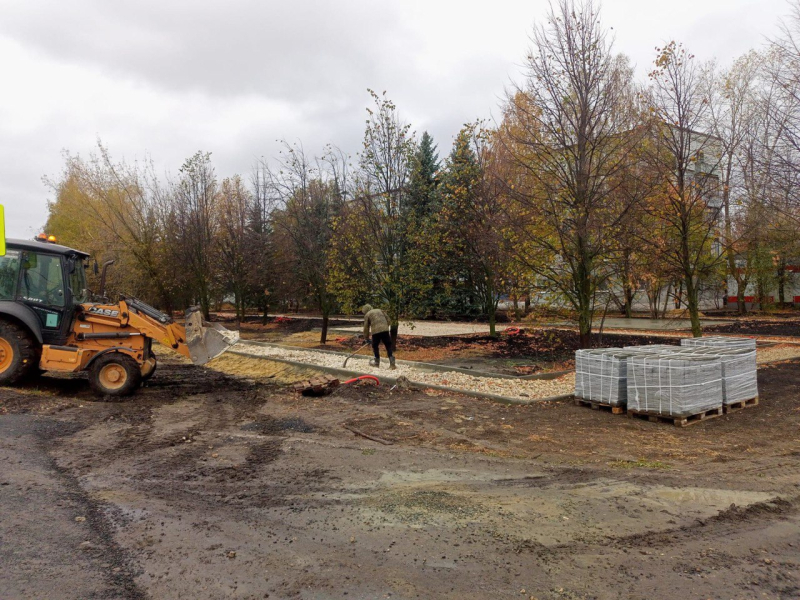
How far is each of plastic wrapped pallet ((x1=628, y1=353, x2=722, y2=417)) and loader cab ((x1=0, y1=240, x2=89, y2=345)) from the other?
9.96 meters

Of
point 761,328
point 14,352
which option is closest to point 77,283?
point 14,352

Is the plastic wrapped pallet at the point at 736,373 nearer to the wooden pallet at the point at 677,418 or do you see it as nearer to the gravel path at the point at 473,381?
the wooden pallet at the point at 677,418

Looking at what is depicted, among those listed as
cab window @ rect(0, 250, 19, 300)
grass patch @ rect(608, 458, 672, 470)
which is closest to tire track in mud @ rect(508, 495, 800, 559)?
grass patch @ rect(608, 458, 672, 470)

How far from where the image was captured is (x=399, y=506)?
15.7 feet

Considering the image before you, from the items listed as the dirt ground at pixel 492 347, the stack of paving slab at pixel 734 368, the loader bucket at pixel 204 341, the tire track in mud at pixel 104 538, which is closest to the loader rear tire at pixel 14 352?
the loader bucket at pixel 204 341

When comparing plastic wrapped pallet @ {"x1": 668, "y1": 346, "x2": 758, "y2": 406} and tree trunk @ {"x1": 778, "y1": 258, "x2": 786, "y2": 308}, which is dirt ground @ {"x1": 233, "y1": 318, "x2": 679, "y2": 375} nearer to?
plastic wrapped pallet @ {"x1": 668, "y1": 346, "x2": 758, "y2": 406}

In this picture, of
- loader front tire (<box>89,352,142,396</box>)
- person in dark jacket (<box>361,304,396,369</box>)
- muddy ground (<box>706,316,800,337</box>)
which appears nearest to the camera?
loader front tire (<box>89,352,142,396</box>)

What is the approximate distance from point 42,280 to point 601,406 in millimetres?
10228

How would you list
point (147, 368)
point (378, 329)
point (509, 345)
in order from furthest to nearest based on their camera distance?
1. point (509, 345)
2. point (378, 329)
3. point (147, 368)

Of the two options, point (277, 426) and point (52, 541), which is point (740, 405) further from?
point (52, 541)

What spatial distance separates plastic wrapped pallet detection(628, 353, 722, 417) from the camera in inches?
307

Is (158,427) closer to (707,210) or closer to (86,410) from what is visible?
(86,410)

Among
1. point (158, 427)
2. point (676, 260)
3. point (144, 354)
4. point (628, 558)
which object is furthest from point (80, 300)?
point (676, 260)

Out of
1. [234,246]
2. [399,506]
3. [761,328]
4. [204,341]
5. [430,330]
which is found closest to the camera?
[399,506]
